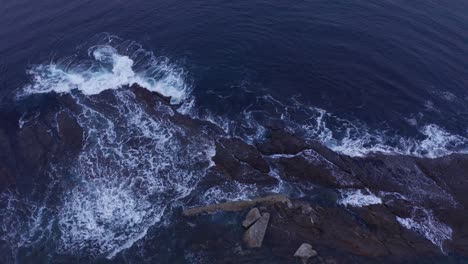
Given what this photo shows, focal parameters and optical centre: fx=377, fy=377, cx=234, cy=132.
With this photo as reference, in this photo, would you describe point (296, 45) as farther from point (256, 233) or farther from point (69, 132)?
point (69, 132)

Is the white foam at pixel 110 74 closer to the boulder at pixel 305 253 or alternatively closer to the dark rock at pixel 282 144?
the dark rock at pixel 282 144

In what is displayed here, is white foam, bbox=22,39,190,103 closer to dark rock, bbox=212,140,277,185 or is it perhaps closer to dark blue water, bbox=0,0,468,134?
dark blue water, bbox=0,0,468,134

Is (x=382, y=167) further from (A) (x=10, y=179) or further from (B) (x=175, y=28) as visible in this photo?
(A) (x=10, y=179)

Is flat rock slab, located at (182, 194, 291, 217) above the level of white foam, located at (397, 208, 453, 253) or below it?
above

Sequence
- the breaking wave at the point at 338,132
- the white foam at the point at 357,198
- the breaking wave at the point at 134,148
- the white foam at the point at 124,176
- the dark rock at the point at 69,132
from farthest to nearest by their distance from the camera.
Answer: the breaking wave at the point at 338,132, the dark rock at the point at 69,132, the white foam at the point at 357,198, the breaking wave at the point at 134,148, the white foam at the point at 124,176

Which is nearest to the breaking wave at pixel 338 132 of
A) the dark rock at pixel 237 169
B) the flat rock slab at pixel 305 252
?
the dark rock at pixel 237 169

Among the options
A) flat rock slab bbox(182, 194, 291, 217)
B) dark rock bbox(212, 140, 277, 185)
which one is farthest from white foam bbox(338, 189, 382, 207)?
dark rock bbox(212, 140, 277, 185)

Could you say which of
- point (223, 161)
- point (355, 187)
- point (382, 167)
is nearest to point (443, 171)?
point (382, 167)
